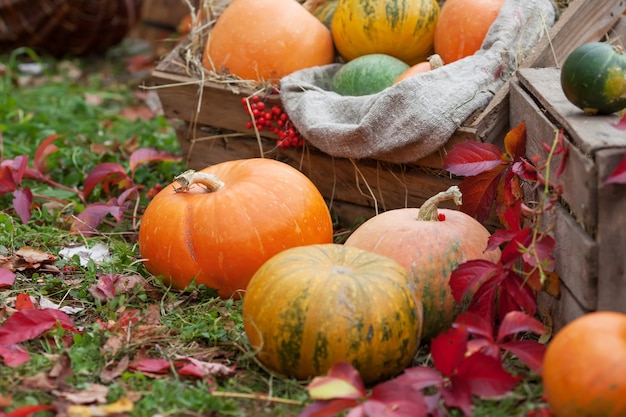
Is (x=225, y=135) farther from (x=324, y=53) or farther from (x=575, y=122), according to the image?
(x=575, y=122)

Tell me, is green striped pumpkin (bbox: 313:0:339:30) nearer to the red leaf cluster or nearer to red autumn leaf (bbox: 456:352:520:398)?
the red leaf cluster

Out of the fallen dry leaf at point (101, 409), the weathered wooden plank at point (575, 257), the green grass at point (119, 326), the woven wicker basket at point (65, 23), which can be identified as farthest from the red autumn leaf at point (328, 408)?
the woven wicker basket at point (65, 23)

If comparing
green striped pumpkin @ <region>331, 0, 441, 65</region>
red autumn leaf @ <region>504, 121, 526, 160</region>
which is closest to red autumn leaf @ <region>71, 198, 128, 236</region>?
green striped pumpkin @ <region>331, 0, 441, 65</region>

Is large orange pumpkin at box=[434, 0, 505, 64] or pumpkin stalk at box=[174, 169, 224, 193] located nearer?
pumpkin stalk at box=[174, 169, 224, 193]

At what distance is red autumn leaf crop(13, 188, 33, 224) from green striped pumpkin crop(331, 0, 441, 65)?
138 cm

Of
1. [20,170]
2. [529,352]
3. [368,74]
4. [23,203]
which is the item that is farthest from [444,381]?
[20,170]

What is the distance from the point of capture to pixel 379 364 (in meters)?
2.02

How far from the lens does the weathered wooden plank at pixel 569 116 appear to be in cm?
197

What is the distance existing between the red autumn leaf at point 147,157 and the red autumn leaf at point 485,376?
6.56 ft

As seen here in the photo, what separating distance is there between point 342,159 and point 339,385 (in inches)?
53.4

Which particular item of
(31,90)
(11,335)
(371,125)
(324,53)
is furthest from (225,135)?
(31,90)

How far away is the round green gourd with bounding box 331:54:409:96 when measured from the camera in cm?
304

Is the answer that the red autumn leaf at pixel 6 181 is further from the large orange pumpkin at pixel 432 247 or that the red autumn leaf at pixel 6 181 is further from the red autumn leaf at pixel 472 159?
the red autumn leaf at pixel 472 159

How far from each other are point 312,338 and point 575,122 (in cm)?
88
